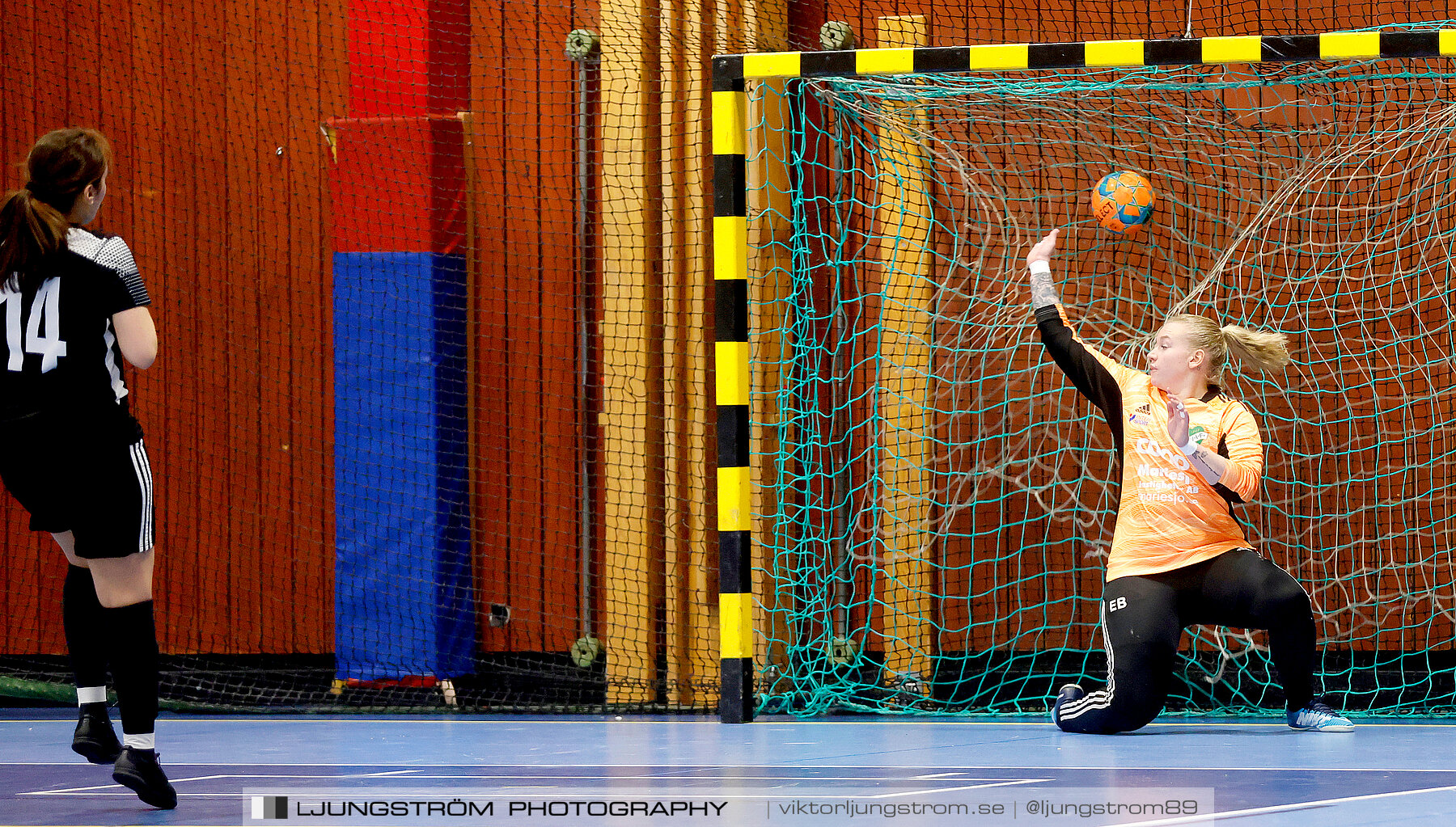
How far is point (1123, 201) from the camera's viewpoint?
205 inches

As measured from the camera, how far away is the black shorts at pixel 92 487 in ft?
11.0

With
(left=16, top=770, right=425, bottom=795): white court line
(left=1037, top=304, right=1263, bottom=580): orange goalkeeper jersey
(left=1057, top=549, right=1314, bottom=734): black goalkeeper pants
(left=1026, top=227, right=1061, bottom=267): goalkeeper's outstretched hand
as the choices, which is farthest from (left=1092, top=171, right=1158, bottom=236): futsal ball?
(left=16, top=770, right=425, bottom=795): white court line

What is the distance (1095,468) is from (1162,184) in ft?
3.69

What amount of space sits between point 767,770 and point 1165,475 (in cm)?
153

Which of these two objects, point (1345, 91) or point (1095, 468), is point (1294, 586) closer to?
point (1095, 468)

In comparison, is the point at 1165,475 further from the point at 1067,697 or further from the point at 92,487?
the point at 92,487

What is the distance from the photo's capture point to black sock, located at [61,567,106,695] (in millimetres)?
3717

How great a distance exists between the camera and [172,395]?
674 cm

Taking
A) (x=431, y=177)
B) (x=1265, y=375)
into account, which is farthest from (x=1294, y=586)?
(x=431, y=177)

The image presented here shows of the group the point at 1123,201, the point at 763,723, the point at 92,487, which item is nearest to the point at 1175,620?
the point at 763,723

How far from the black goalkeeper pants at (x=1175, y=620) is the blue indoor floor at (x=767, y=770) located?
0.11 m

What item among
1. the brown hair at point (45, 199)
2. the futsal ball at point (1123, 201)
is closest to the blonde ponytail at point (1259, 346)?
the futsal ball at point (1123, 201)

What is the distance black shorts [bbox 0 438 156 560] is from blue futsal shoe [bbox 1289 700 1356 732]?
10.8 ft

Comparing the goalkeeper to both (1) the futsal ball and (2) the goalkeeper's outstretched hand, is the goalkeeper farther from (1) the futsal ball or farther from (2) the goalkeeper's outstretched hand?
(1) the futsal ball
